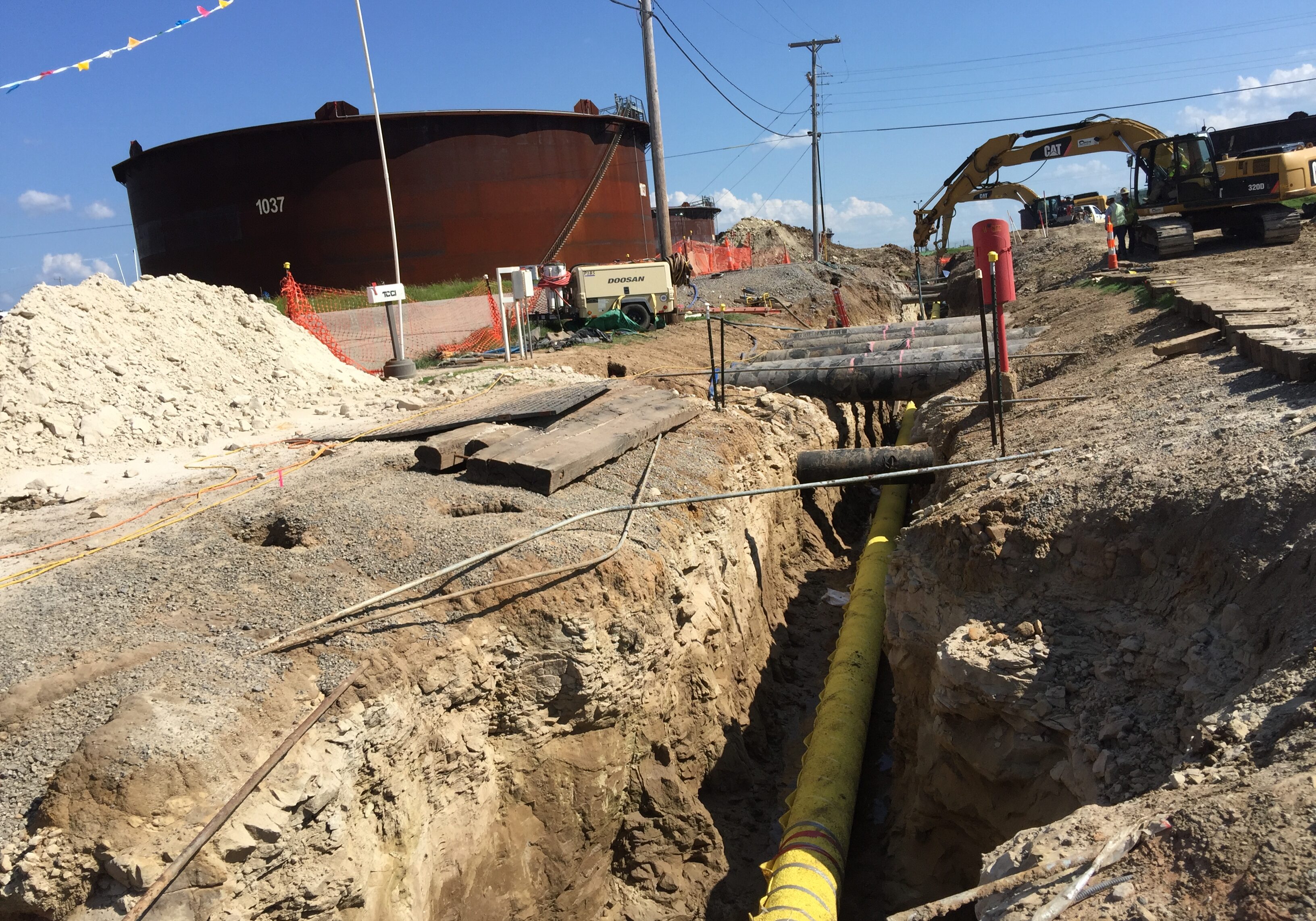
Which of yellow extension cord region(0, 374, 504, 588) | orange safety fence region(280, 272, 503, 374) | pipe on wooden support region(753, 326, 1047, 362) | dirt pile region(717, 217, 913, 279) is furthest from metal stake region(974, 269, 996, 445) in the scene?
dirt pile region(717, 217, 913, 279)

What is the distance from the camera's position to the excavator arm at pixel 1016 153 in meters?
20.5

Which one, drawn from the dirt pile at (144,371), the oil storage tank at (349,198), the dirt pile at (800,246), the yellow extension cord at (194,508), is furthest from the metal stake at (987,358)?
the dirt pile at (800,246)

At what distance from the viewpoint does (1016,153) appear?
73.6 ft

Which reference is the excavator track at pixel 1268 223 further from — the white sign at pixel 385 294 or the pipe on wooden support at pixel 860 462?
the white sign at pixel 385 294

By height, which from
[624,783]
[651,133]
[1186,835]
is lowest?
[624,783]

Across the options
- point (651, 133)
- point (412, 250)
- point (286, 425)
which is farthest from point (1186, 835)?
point (412, 250)

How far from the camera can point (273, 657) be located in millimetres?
5094

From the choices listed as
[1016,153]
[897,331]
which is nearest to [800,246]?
[1016,153]

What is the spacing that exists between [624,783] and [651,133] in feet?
58.2

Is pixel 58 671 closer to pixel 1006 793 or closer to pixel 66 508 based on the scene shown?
pixel 66 508

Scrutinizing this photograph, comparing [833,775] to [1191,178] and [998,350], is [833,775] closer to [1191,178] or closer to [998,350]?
[998,350]

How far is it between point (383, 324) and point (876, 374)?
36.9 ft

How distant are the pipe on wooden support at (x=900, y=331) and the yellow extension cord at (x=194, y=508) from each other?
26.6 ft

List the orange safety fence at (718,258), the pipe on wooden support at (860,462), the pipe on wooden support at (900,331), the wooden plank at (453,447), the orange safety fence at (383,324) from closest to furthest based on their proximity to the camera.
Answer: the wooden plank at (453,447), the pipe on wooden support at (860,462), the pipe on wooden support at (900,331), the orange safety fence at (383,324), the orange safety fence at (718,258)
